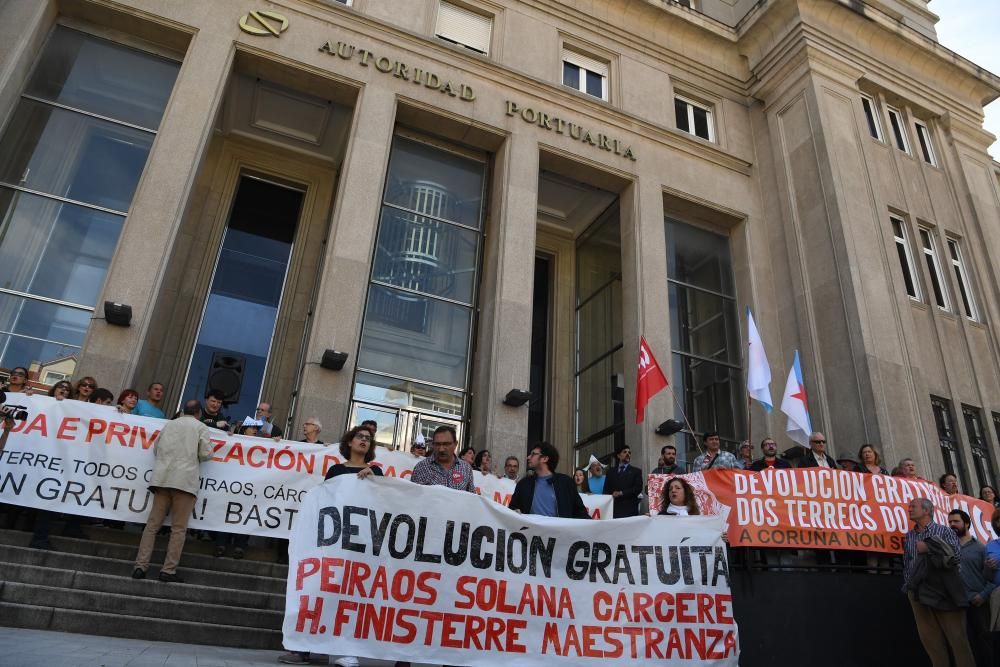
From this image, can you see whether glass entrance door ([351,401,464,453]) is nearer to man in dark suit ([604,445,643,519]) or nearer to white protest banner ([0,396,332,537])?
man in dark suit ([604,445,643,519])

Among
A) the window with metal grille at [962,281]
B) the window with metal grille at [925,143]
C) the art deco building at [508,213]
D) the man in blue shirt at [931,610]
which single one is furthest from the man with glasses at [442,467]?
the window with metal grille at [925,143]

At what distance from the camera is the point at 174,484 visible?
26.2 ft

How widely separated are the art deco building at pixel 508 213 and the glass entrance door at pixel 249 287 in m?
0.07

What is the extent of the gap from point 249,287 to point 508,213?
282 inches

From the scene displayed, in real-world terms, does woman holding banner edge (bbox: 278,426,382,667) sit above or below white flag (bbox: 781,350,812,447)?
below

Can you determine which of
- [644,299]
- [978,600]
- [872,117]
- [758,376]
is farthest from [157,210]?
[872,117]

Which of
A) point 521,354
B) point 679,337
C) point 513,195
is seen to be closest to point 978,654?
point 521,354


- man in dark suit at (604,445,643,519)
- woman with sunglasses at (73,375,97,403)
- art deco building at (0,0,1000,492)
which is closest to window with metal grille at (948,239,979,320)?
art deco building at (0,0,1000,492)

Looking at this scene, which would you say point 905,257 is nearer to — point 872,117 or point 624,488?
point 872,117

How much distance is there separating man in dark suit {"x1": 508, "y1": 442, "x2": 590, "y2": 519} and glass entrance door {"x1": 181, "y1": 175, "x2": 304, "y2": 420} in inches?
443

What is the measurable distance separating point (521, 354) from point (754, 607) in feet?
26.7

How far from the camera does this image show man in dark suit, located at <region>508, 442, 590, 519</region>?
22.5 ft

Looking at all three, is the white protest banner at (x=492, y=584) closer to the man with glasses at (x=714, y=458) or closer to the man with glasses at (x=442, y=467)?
the man with glasses at (x=442, y=467)

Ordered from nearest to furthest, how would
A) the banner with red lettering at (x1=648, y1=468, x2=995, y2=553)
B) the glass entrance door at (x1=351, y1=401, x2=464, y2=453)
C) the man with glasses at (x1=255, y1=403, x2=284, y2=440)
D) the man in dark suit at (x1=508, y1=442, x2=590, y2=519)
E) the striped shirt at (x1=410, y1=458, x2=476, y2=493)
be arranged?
the striped shirt at (x1=410, y1=458, x2=476, y2=493) → the man in dark suit at (x1=508, y1=442, x2=590, y2=519) → the banner with red lettering at (x1=648, y1=468, x2=995, y2=553) → the man with glasses at (x1=255, y1=403, x2=284, y2=440) → the glass entrance door at (x1=351, y1=401, x2=464, y2=453)
